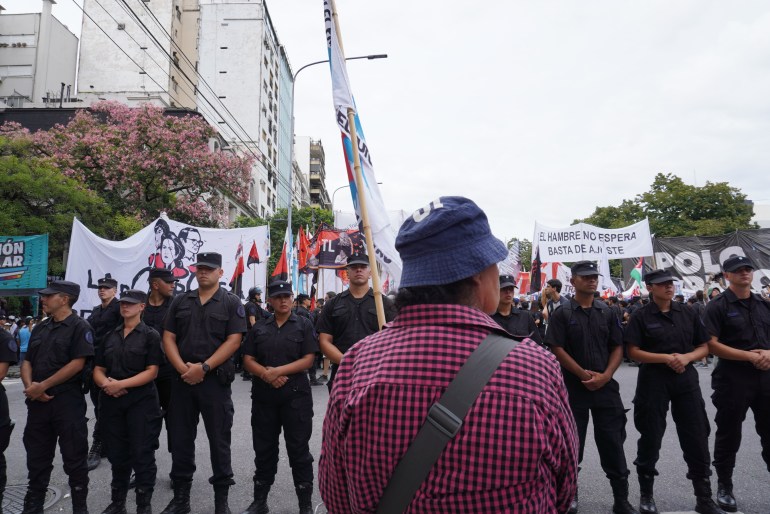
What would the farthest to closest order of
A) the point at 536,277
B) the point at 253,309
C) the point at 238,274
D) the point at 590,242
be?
the point at 590,242, the point at 536,277, the point at 238,274, the point at 253,309

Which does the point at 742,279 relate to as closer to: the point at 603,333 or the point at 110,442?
the point at 603,333

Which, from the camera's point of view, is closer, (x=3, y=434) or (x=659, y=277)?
(x=3, y=434)

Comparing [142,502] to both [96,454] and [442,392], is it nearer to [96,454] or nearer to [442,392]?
[96,454]

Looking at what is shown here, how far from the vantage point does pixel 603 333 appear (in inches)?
190

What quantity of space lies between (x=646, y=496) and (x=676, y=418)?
721 millimetres

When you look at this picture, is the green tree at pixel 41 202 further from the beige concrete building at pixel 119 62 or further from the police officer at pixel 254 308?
the beige concrete building at pixel 119 62

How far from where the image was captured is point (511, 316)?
6.03 meters

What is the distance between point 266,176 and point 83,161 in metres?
30.5

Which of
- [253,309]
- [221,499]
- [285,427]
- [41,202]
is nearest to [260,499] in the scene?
[221,499]

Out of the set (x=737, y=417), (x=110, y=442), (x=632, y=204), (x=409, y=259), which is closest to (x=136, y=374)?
(x=110, y=442)

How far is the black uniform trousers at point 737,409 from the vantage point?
181 inches

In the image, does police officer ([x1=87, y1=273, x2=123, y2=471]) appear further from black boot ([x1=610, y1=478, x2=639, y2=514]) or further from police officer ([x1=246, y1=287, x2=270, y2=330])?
black boot ([x1=610, y1=478, x2=639, y2=514])

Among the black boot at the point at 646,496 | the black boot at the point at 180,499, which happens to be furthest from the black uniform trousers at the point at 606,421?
the black boot at the point at 180,499

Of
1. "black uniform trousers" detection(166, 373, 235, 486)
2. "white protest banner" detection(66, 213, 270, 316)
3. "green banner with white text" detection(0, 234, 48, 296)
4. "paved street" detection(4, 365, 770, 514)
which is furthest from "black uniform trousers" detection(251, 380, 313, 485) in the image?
"green banner with white text" detection(0, 234, 48, 296)
